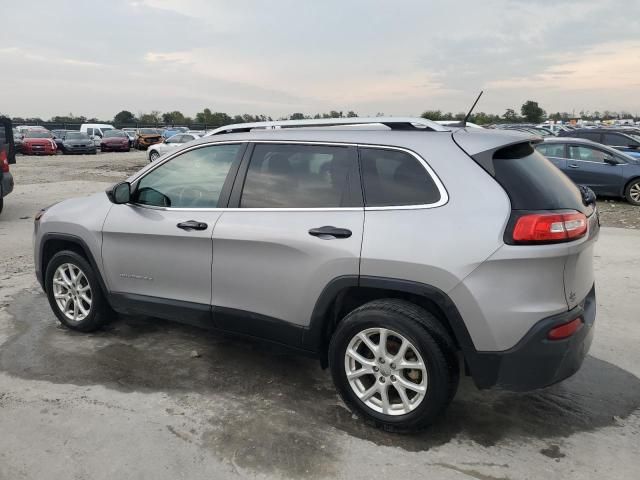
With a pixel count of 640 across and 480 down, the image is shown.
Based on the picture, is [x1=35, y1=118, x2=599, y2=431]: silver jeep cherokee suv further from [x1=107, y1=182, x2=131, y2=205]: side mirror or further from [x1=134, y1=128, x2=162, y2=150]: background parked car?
[x1=134, y1=128, x2=162, y2=150]: background parked car

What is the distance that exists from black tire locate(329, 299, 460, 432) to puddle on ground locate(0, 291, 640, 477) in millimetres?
113

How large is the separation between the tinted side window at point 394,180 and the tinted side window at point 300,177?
91 millimetres

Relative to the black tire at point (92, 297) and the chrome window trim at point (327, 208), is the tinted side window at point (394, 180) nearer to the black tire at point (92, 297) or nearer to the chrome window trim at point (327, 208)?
the chrome window trim at point (327, 208)

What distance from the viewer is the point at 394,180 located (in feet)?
10.1

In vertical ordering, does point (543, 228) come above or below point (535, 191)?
below

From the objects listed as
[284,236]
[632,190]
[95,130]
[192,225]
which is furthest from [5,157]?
[95,130]

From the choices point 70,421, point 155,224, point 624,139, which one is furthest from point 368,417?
point 624,139

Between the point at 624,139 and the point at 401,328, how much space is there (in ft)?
50.3

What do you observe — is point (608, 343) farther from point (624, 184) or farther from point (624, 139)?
point (624, 139)

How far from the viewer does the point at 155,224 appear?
153 inches

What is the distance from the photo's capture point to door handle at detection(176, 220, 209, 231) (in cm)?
361

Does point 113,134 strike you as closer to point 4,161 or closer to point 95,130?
point 95,130

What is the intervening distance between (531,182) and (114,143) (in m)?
34.4

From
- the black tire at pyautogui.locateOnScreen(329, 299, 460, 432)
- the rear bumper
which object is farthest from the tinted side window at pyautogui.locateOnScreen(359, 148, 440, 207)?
the rear bumper
